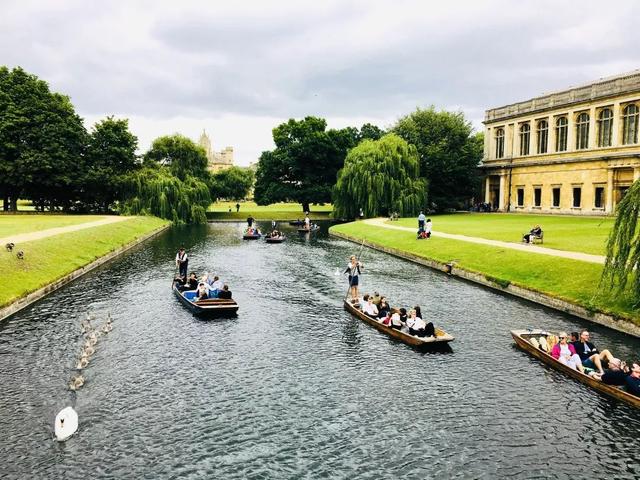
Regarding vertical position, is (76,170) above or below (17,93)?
below

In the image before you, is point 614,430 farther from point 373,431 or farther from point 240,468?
point 240,468

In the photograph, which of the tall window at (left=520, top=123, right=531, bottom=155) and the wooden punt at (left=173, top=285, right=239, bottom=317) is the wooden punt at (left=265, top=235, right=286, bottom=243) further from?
the tall window at (left=520, top=123, right=531, bottom=155)

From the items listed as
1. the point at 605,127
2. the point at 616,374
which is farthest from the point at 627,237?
the point at 605,127

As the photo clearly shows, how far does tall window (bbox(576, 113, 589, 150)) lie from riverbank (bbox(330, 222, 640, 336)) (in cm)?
3228

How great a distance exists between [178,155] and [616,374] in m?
82.0

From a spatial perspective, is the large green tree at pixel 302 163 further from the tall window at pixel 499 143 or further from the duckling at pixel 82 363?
the duckling at pixel 82 363

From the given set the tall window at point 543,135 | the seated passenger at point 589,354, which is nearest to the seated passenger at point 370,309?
the seated passenger at point 589,354

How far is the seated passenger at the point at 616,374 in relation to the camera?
48.3ft

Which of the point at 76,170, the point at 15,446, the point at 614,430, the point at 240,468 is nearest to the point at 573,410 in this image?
the point at 614,430

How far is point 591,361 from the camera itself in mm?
16359

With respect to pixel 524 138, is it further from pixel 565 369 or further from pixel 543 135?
pixel 565 369

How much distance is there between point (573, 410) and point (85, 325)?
55.4ft

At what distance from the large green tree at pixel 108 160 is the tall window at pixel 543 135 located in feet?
186

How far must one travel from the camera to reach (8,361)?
55.0 feet
